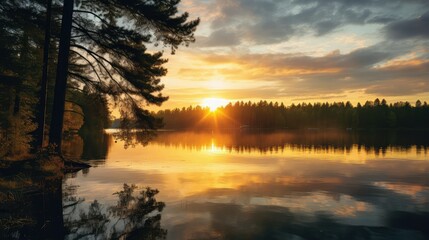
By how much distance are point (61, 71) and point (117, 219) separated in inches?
467

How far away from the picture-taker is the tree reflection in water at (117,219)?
32.2 feet

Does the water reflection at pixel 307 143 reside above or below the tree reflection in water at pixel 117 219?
above

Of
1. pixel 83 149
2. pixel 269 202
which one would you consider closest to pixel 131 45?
pixel 269 202

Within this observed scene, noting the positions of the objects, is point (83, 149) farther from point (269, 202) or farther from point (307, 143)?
point (307, 143)

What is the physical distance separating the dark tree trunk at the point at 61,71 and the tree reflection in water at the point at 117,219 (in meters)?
6.47

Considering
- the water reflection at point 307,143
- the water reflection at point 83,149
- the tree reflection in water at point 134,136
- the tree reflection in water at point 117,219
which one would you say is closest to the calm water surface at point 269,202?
the tree reflection in water at point 117,219

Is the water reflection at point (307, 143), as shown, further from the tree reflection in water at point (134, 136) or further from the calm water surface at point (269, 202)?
the tree reflection in water at point (134, 136)

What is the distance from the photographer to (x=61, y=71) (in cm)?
1991

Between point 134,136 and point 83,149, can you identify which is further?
point 83,149

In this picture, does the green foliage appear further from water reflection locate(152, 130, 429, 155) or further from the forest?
water reflection locate(152, 130, 429, 155)

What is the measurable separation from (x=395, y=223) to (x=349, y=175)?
1243cm

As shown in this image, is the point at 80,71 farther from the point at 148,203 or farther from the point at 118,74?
the point at 148,203

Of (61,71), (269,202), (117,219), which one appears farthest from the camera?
(61,71)

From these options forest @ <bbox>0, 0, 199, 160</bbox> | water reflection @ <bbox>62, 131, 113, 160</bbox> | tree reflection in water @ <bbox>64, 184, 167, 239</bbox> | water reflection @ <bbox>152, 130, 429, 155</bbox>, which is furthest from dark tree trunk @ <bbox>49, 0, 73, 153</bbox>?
water reflection @ <bbox>152, 130, 429, 155</bbox>
